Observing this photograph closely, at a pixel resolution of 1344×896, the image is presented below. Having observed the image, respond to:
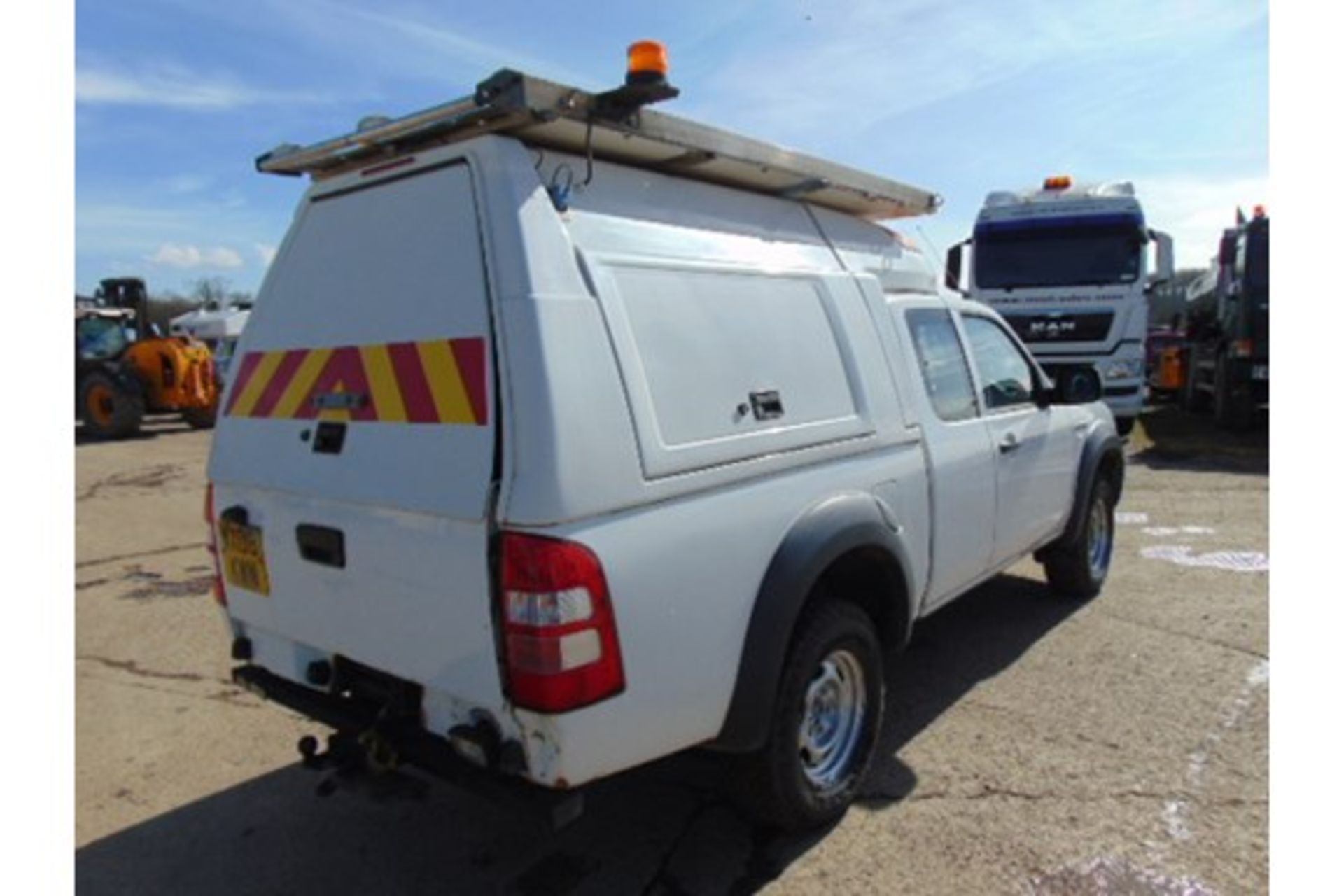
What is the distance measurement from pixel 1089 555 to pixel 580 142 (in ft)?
14.1

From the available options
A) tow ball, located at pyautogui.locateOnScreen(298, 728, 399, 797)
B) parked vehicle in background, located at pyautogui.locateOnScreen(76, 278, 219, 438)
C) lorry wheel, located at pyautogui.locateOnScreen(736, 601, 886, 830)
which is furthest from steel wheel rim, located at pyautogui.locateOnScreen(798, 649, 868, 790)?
parked vehicle in background, located at pyautogui.locateOnScreen(76, 278, 219, 438)

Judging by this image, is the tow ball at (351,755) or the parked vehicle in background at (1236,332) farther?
the parked vehicle in background at (1236,332)

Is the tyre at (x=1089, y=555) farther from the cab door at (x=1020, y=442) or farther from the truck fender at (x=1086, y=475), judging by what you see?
the cab door at (x=1020, y=442)

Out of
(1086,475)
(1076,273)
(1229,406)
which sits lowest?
(1086,475)

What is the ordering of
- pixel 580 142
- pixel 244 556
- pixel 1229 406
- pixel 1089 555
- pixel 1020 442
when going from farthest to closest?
pixel 1229 406 < pixel 1089 555 < pixel 1020 442 < pixel 244 556 < pixel 580 142

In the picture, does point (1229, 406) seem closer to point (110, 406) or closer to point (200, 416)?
point (200, 416)

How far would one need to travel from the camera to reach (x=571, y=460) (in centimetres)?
223

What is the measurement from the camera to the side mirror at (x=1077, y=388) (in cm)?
469

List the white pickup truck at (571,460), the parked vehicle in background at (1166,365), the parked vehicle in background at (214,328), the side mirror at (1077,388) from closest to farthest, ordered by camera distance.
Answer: the white pickup truck at (571,460) < the side mirror at (1077,388) < the parked vehicle in background at (1166,365) < the parked vehicle in background at (214,328)

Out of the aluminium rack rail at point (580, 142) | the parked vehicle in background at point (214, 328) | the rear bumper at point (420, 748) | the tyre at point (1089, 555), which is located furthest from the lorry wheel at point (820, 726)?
the parked vehicle in background at point (214, 328)

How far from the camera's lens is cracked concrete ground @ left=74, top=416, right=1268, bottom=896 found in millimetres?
2916

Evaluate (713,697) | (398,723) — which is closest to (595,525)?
(713,697)

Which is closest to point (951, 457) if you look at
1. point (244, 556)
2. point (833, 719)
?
point (833, 719)

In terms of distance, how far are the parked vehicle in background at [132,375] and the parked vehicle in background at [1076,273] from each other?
13.6 meters
